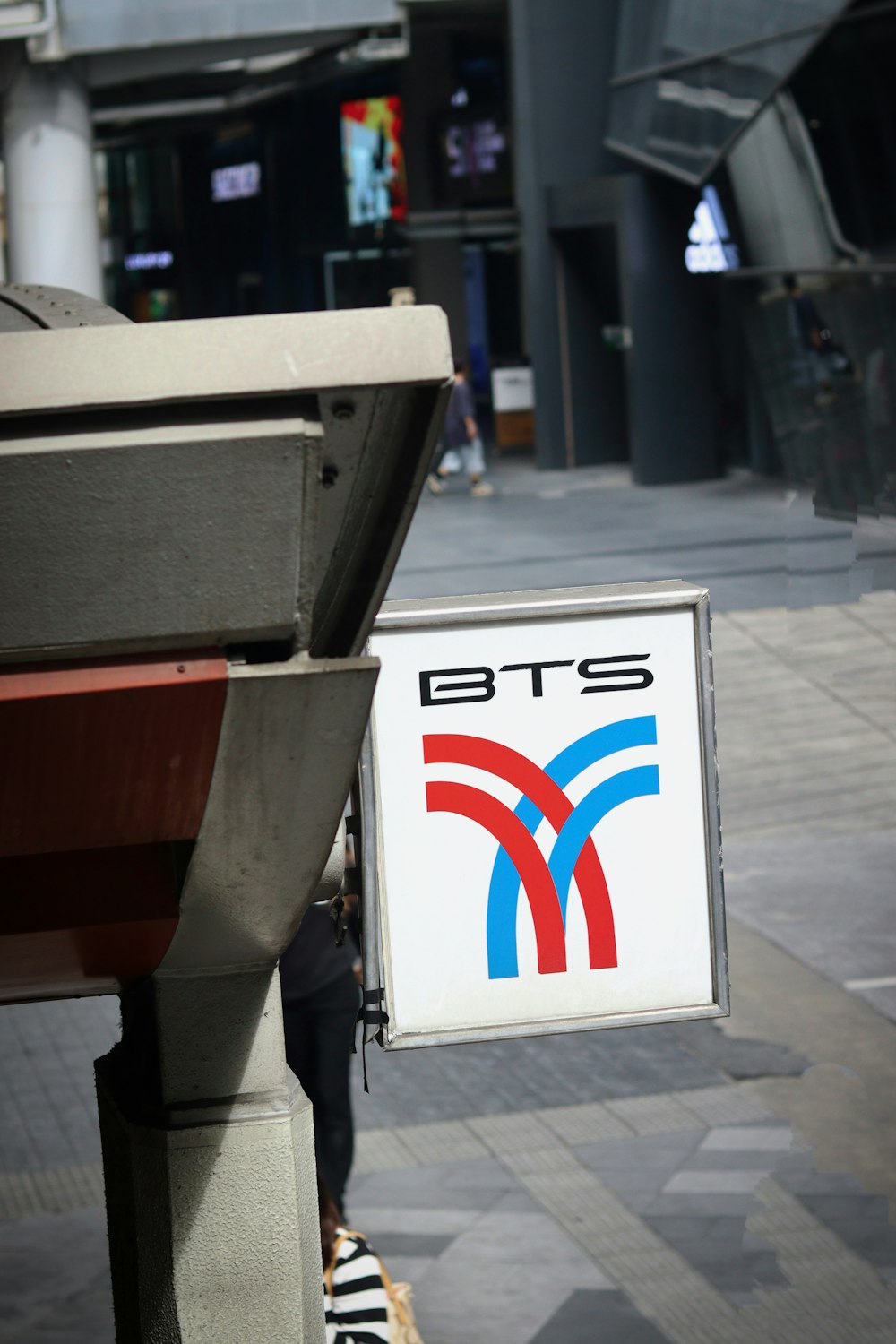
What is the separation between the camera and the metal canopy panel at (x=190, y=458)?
2.46 meters

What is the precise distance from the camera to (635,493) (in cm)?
2281

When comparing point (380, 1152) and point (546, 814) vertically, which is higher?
point (546, 814)

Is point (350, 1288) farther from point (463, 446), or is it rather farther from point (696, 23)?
point (463, 446)

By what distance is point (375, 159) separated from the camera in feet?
102

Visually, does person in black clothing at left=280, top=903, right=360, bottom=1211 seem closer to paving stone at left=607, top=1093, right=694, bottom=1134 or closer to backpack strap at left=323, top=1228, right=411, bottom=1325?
backpack strap at left=323, top=1228, right=411, bottom=1325

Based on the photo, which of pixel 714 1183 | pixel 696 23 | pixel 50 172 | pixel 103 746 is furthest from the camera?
pixel 50 172

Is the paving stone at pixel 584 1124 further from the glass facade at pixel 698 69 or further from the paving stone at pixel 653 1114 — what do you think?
the glass facade at pixel 698 69

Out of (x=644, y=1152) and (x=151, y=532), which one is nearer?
A: (x=151, y=532)

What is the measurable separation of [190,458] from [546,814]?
5.72 ft

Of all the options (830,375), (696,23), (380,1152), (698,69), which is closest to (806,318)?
(830,375)

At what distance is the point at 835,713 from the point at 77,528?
10.9 meters

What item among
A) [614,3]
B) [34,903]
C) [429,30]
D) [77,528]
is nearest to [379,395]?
[77,528]

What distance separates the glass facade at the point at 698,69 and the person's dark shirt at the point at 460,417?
12.2 feet

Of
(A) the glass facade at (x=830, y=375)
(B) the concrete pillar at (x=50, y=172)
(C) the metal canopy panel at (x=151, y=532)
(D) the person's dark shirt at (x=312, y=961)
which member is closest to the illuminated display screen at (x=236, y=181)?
(B) the concrete pillar at (x=50, y=172)
